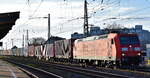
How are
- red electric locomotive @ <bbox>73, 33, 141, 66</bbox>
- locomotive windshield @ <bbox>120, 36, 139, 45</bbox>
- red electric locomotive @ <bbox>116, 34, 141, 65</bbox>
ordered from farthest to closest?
locomotive windshield @ <bbox>120, 36, 139, 45</bbox> < red electric locomotive @ <bbox>73, 33, 141, 66</bbox> < red electric locomotive @ <bbox>116, 34, 141, 65</bbox>

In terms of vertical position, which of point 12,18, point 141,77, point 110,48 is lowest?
point 141,77

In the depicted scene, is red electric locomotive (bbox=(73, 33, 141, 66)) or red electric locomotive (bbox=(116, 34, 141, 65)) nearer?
red electric locomotive (bbox=(116, 34, 141, 65))

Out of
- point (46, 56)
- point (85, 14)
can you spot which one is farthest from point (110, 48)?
point (46, 56)

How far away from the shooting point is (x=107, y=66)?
35.0m

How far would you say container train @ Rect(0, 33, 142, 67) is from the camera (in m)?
31.3

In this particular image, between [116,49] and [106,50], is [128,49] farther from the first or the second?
[106,50]

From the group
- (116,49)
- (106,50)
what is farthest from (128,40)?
(106,50)

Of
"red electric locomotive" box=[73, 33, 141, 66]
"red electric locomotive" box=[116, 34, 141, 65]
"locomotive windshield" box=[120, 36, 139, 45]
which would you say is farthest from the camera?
"locomotive windshield" box=[120, 36, 139, 45]

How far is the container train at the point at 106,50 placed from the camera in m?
31.3

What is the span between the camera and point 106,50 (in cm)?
3400

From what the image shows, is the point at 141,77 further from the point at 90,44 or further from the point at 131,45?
the point at 90,44

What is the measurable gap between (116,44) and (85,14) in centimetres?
1478

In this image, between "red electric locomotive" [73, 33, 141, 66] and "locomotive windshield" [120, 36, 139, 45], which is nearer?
"red electric locomotive" [73, 33, 141, 66]

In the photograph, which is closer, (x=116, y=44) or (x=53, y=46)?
(x=116, y=44)
